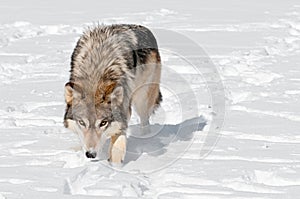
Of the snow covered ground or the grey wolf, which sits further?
the grey wolf

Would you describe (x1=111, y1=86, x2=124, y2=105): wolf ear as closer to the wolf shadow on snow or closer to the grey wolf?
the grey wolf

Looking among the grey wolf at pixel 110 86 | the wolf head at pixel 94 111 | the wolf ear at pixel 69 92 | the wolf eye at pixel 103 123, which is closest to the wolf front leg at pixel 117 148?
the grey wolf at pixel 110 86

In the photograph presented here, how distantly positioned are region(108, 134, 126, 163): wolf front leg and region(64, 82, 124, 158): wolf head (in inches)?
4.0

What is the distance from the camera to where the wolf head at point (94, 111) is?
604cm

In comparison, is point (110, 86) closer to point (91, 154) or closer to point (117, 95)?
point (117, 95)

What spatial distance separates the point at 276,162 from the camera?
20.1 ft

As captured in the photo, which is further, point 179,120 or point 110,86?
point 179,120

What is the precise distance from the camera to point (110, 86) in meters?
6.21

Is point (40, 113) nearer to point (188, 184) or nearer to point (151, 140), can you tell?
point (151, 140)

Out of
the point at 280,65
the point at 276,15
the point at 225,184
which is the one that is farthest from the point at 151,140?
the point at 276,15

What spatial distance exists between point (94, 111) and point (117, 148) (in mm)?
532

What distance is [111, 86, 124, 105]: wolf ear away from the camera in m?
6.21

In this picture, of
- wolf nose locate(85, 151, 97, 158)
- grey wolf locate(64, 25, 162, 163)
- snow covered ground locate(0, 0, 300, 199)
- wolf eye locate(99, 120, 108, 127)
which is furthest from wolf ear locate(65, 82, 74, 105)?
wolf nose locate(85, 151, 97, 158)

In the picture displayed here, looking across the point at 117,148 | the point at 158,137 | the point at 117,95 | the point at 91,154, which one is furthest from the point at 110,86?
the point at 158,137
